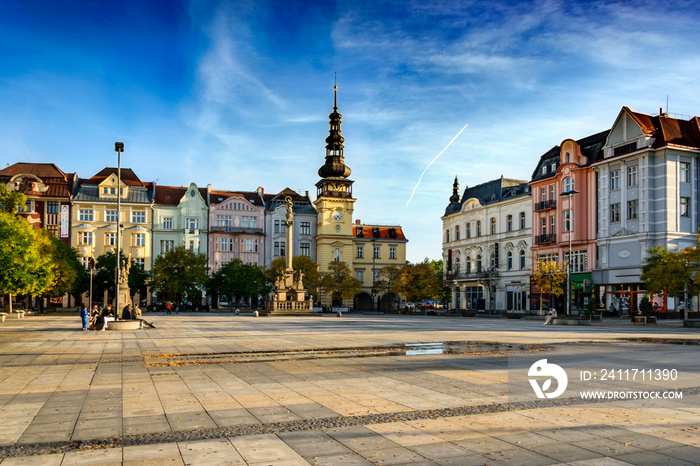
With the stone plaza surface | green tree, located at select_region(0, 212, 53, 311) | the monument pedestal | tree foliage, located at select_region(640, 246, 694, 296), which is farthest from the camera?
the monument pedestal

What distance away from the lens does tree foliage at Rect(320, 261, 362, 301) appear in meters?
83.8

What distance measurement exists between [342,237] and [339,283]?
987cm

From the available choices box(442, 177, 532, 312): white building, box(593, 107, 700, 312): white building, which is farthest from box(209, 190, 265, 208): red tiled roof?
box(593, 107, 700, 312): white building

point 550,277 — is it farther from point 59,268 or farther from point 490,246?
point 59,268

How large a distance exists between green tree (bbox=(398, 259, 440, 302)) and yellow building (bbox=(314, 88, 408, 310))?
11.6 metres

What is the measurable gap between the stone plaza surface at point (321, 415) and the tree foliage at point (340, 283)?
6600 centimetres

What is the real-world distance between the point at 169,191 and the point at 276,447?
85.6 metres

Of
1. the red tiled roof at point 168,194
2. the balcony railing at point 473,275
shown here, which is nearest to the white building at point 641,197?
the balcony railing at point 473,275

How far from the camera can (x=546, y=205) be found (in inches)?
2517

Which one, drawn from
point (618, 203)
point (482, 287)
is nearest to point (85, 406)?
point (618, 203)

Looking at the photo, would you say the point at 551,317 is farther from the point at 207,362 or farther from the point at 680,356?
the point at 207,362

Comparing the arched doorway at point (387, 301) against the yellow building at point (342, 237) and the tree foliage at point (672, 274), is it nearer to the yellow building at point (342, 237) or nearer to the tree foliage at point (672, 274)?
the yellow building at point (342, 237)

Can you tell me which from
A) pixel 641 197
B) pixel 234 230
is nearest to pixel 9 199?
pixel 234 230

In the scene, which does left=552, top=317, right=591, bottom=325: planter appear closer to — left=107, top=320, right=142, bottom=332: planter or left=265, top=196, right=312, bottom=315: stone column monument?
left=265, top=196, right=312, bottom=315: stone column monument
